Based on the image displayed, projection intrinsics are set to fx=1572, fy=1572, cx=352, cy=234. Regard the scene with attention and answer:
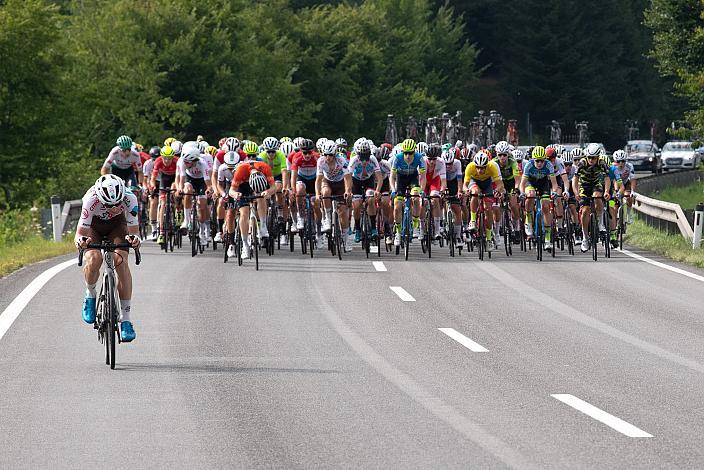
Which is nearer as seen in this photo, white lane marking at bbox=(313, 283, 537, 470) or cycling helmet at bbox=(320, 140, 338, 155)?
white lane marking at bbox=(313, 283, 537, 470)

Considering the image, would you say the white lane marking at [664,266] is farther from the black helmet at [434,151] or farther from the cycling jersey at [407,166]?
the cycling jersey at [407,166]

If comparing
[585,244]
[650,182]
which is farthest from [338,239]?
[650,182]

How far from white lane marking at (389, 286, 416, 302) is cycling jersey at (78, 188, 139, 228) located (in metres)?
5.43

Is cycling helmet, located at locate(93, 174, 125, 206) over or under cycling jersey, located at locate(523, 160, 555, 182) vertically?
over

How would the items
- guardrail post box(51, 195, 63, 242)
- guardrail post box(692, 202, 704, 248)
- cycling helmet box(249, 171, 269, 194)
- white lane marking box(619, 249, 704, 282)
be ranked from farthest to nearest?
guardrail post box(51, 195, 63, 242), guardrail post box(692, 202, 704, 248), cycling helmet box(249, 171, 269, 194), white lane marking box(619, 249, 704, 282)

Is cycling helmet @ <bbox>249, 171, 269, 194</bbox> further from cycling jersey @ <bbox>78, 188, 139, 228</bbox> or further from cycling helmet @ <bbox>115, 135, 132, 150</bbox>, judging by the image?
cycling jersey @ <bbox>78, 188, 139, 228</bbox>

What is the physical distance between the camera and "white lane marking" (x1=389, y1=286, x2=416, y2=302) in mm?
17672

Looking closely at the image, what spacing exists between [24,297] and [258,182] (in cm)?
526

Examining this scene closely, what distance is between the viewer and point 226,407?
1031cm

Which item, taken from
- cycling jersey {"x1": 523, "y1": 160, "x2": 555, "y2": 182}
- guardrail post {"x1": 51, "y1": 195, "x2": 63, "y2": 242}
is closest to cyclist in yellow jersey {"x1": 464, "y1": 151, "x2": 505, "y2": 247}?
cycling jersey {"x1": 523, "y1": 160, "x2": 555, "y2": 182}

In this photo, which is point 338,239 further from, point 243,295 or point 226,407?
point 226,407

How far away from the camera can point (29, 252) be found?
2434cm

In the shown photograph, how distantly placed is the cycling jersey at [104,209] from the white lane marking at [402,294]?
17.8 ft

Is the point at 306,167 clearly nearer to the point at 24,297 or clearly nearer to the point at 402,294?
the point at 402,294
